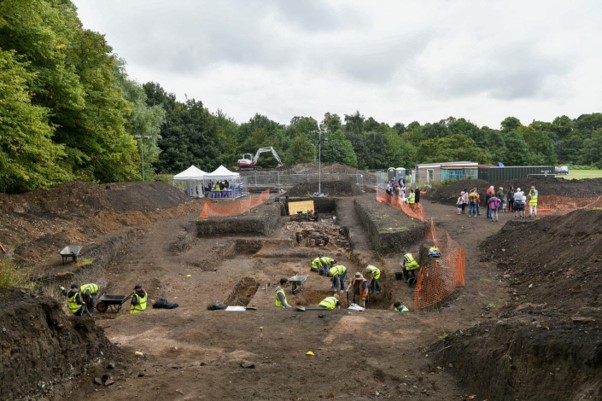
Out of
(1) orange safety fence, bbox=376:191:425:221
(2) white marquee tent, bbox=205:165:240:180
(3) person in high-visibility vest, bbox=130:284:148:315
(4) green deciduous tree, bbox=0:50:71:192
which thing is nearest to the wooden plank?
(1) orange safety fence, bbox=376:191:425:221

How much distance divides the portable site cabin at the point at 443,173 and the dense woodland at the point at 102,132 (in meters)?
14.0

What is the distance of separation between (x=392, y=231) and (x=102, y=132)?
19857mm

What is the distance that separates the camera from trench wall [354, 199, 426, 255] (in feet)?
62.1

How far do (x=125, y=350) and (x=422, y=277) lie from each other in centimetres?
938

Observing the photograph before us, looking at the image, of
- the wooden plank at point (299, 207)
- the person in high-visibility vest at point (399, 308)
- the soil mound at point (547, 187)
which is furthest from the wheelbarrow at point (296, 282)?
the soil mound at point (547, 187)

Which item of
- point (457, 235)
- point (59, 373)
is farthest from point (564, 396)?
point (457, 235)

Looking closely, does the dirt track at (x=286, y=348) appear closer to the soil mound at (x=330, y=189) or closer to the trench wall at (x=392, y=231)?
the trench wall at (x=392, y=231)

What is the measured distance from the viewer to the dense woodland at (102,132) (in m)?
18.0

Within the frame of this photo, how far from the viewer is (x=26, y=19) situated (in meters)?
18.9

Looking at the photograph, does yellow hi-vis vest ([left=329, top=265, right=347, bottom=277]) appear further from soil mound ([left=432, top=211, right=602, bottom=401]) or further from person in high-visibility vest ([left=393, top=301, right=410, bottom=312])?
soil mound ([left=432, top=211, right=602, bottom=401])

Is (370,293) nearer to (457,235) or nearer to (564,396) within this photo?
(457,235)

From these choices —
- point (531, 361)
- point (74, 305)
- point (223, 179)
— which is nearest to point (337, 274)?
point (74, 305)

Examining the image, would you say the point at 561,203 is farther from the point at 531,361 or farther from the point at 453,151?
the point at 453,151

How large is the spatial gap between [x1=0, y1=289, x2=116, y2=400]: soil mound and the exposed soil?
0.14 feet
